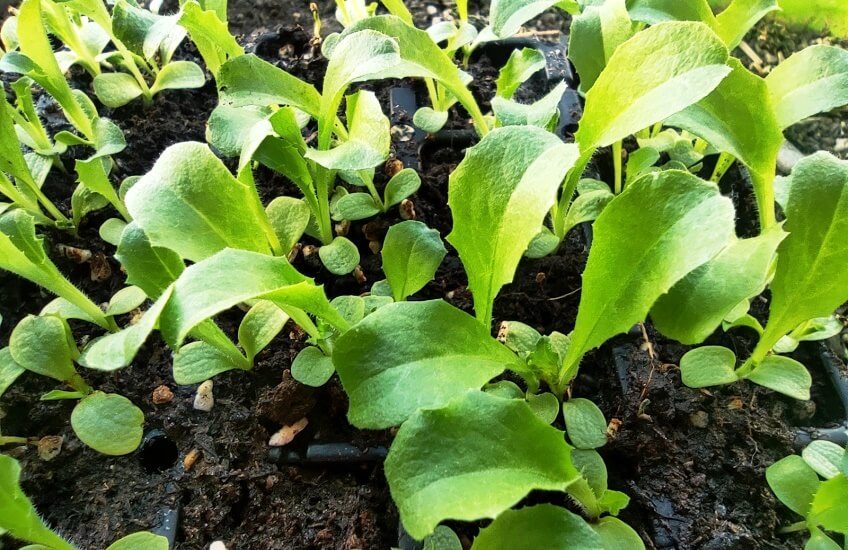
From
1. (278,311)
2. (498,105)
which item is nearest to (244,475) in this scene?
(278,311)

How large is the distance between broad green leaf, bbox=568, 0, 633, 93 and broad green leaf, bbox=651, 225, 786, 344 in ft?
0.92

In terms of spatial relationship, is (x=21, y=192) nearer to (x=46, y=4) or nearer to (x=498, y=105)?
(x=46, y=4)

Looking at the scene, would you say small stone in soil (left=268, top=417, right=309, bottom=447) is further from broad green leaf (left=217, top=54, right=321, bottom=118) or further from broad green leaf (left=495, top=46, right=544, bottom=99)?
broad green leaf (left=495, top=46, right=544, bottom=99)

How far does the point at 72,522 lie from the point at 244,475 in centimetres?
18

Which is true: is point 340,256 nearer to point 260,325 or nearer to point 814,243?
point 260,325

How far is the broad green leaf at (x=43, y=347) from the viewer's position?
677 mm

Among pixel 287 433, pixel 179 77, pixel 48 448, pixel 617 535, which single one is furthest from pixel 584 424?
pixel 179 77

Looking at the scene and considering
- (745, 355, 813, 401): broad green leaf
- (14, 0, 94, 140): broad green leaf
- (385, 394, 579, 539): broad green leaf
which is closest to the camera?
(385, 394, 579, 539): broad green leaf

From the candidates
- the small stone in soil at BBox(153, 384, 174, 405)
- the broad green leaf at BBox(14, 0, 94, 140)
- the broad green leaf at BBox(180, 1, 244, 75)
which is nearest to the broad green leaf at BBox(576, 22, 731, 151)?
the broad green leaf at BBox(180, 1, 244, 75)

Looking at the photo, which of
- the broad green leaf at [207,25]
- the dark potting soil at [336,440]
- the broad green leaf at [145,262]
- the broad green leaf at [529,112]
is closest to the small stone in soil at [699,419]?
the dark potting soil at [336,440]

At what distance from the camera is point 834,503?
53 cm

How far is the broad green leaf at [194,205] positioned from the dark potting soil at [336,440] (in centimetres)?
18

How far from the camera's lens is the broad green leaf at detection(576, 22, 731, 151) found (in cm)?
50

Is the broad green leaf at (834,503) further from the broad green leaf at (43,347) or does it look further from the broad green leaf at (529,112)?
the broad green leaf at (43,347)
